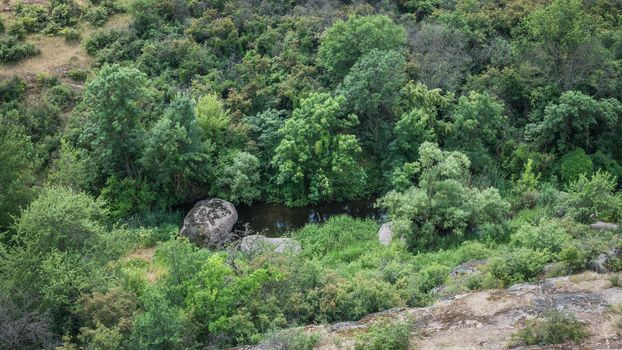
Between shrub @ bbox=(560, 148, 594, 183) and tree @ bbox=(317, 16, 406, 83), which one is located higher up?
tree @ bbox=(317, 16, 406, 83)

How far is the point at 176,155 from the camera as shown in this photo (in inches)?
1332

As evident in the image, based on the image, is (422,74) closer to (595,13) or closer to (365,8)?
(365,8)

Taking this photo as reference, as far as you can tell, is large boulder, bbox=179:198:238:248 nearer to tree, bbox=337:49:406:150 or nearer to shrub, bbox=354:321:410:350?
tree, bbox=337:49:406:150

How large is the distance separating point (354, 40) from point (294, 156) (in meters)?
7.90

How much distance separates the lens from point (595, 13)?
42.5 meters

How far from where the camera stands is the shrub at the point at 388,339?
63.7 ft

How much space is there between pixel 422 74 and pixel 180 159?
15.2 m

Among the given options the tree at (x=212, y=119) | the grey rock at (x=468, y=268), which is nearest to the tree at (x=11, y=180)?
the tree at (x=212, y=119)

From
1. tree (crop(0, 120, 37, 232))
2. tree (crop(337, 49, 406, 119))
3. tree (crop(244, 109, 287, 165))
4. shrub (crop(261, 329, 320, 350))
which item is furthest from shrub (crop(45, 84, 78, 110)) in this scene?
shrub (crop(261, 329, 320, 350))

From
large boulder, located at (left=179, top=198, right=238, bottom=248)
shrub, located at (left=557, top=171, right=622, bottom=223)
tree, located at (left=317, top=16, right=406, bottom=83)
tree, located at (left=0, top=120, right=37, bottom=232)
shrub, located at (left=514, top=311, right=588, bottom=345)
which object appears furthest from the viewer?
tree, located at (left=317, top=16, right=406, bottom=83)

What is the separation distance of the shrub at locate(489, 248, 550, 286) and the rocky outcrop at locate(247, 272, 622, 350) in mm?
776

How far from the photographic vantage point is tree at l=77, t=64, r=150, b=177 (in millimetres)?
32781

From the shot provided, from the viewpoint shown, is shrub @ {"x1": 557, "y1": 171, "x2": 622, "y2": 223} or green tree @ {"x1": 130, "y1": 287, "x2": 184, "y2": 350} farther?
shrub @ {"x1": 557, "y1": 171, "x2": 622, "y2": 223}

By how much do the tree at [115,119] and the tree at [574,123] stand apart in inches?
820
